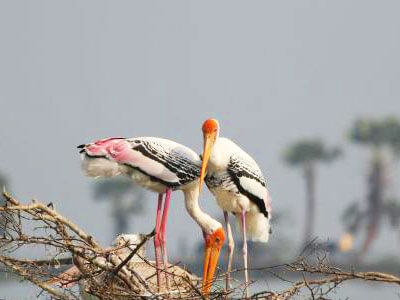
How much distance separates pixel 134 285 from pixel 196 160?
1.90 metres

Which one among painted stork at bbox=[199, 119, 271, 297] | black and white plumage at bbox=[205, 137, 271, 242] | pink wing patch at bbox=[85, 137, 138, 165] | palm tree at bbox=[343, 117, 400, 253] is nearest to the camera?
pink wing patch at bbox=[85, 137, 138, 165]

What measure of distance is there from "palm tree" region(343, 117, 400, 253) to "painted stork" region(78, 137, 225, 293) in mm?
38931

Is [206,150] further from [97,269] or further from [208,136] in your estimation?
[97,269]

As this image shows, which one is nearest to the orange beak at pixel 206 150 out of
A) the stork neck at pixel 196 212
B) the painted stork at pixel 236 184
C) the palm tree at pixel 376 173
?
the painted stork at pixel 236 184

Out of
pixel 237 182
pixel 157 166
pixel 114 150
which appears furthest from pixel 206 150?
pixel 114 150

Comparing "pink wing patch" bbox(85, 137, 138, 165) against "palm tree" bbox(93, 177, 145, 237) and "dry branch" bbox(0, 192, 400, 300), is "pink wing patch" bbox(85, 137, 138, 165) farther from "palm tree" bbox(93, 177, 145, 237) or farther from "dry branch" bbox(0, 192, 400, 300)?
"palm tree" bbox(93, 177, 145, 237)

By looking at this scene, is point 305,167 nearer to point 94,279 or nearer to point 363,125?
point 363,125

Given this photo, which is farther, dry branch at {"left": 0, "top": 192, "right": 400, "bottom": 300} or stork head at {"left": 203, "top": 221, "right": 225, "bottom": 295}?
stork head at {"left": 203, "top": 221, "right": 225, "bottom": 295}

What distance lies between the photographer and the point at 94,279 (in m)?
4.91

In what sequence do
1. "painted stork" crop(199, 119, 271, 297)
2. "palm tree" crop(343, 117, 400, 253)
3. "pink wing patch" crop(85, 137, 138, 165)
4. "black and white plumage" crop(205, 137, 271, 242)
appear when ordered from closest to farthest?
1. "pink wing patch" crop(85, 137, 138, 165)
2. "painted stork" crop(199, 119, 271, 297)
3. "black and white plumage" crop(205, 137, 271, 242)
4. "palm tree" crop(343, 117, 400, 253)

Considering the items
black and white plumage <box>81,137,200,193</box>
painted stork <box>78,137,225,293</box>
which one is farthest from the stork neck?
black and white plumage <box>81,137,200,193</box>

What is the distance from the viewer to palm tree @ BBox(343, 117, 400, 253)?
149 ft

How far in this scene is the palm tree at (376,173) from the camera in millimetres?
45281

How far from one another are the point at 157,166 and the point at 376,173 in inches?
1540
